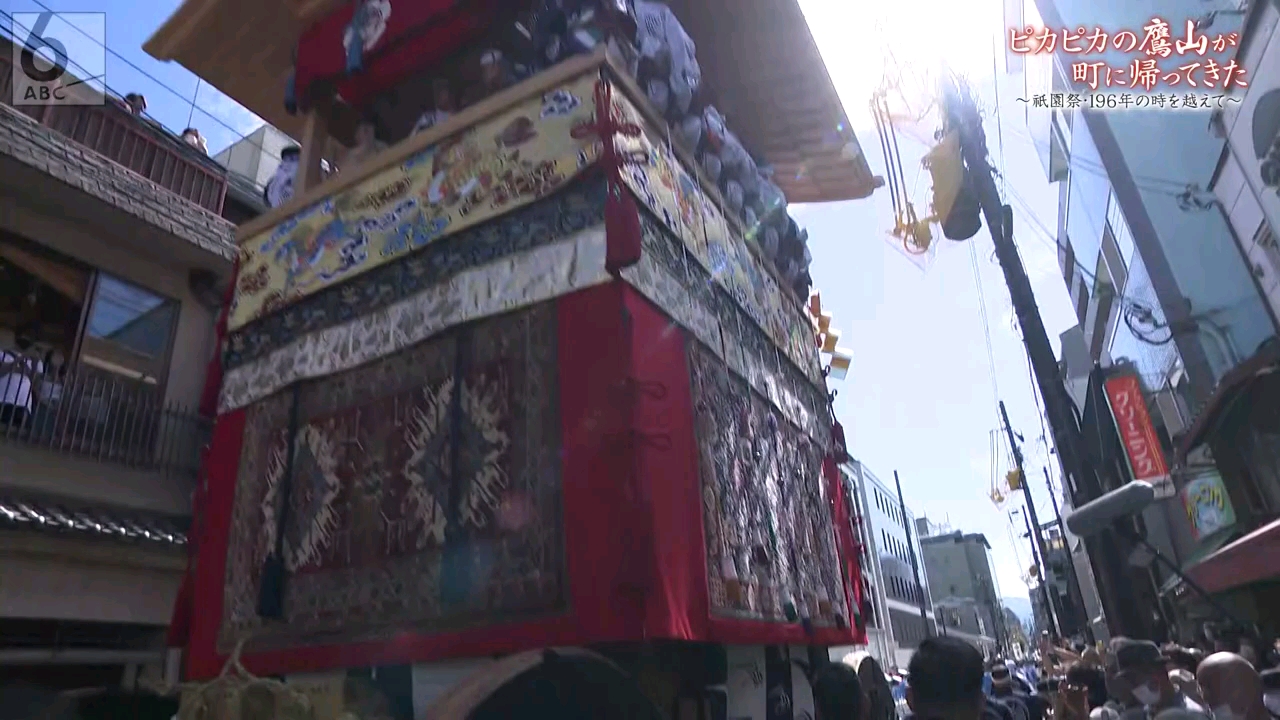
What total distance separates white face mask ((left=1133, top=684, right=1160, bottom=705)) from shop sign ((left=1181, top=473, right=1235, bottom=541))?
43.1 ft

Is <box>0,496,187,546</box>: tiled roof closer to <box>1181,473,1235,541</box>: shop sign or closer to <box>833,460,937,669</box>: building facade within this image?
<box>1181,473,1235,541</box>: shop sign

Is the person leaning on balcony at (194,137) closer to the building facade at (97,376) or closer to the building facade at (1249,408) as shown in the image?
the building facade at (97,376)

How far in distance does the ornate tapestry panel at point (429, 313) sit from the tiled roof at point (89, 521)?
2735 millimetres

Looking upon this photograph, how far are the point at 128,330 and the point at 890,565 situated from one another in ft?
132

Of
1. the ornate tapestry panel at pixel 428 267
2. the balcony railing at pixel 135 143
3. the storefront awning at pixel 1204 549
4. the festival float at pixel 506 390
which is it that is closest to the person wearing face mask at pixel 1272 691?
the festival float at pixel 506 390

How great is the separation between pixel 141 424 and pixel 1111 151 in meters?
19.5

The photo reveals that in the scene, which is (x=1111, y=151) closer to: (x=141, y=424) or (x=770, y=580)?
(x=770, y=580)

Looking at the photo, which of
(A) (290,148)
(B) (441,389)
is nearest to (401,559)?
(B) (441,389)

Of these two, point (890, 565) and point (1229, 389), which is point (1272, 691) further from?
point (890, 565)

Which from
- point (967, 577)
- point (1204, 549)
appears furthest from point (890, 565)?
point (967, 577)

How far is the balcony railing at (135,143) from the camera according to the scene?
752cm

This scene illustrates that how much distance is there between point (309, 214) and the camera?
4.89 meters

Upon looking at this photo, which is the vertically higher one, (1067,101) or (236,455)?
(1067,101)

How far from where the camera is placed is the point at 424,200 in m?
4.33
